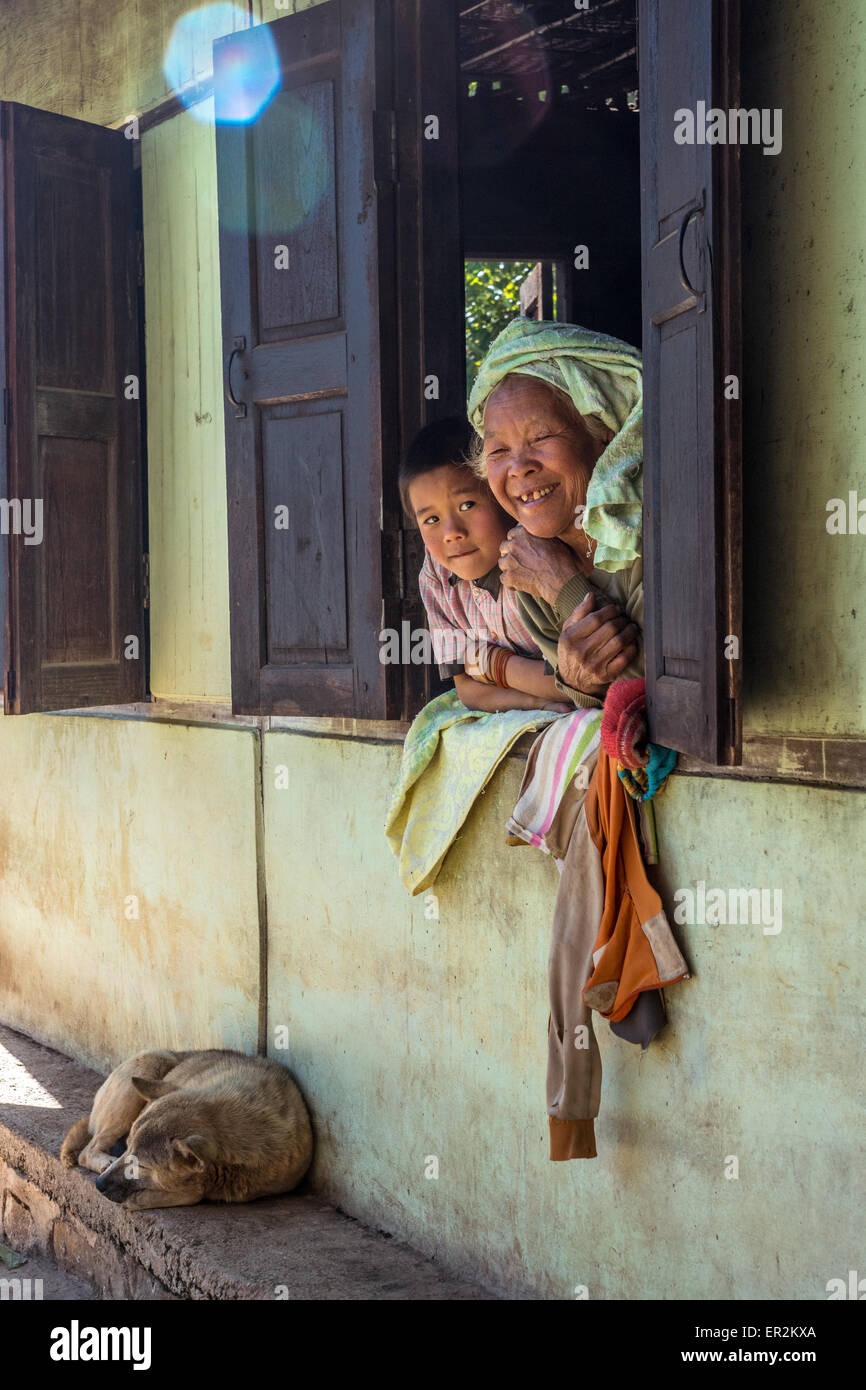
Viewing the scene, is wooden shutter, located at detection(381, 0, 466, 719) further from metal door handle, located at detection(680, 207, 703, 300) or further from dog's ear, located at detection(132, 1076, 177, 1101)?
dog's ear, located at detection(132, 1076, 177, 1101)

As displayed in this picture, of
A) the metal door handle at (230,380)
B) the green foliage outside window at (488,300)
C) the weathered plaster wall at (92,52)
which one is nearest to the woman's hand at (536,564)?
the metal door handle at (230,380)

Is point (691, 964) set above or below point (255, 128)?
below

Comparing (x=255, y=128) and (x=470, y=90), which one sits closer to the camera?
(x=255, y=128)

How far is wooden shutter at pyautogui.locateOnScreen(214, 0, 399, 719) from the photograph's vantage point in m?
4.03

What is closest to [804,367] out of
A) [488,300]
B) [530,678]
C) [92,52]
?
[530,678]

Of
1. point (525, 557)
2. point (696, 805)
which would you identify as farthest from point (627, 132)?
point (696, 805)

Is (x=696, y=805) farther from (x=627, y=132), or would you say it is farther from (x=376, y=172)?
(x=627, y=132)

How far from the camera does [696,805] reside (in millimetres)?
3020

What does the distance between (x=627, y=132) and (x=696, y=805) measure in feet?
15.2

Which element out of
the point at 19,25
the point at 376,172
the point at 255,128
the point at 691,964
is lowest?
the point at 691,964

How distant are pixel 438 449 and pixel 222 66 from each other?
155 cm

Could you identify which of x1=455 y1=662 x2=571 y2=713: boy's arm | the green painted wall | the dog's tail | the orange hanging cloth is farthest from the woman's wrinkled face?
the dog's tail

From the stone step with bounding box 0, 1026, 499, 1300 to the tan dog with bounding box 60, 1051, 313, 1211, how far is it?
0.23 feet
